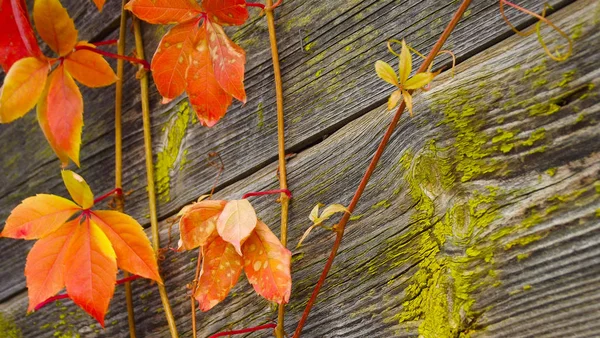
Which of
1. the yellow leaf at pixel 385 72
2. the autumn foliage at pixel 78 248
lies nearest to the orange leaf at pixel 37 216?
the autumn foliage at pixel 78 248

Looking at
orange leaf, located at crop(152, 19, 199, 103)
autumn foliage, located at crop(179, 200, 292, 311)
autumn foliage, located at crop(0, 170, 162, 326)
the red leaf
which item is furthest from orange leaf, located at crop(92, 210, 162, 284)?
the red leaf

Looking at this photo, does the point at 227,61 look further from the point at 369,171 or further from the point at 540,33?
the point at 540,33

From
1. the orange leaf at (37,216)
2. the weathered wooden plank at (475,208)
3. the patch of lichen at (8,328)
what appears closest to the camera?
the weathered wooden plank at (475,208)

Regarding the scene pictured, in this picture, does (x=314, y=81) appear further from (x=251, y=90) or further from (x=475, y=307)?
(x=475, y=307)

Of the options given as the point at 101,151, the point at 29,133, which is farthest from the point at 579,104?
the point at 29,133

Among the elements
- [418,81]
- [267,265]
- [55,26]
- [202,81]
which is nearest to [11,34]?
[55,26]

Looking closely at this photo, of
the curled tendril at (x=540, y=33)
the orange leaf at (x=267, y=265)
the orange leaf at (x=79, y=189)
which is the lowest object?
the orange leaf at (x=267, y=265)

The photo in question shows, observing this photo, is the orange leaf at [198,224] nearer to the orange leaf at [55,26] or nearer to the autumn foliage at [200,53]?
the autumn foliage at [200,53]
